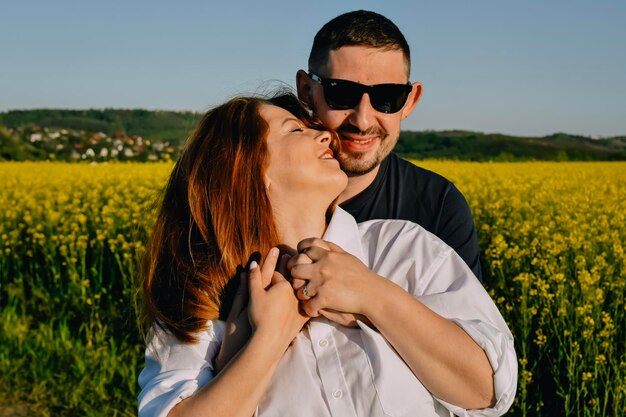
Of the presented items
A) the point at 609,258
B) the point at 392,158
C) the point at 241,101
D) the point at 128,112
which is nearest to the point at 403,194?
the point at 392,158

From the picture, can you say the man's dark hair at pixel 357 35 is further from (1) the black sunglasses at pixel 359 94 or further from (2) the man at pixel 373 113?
(1) the black sunglasses at pixel 359 94

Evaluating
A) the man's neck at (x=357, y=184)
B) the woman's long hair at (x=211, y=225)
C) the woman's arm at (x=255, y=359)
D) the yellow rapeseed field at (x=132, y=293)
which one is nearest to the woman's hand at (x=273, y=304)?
the woman's arm at (x=255, y=359)

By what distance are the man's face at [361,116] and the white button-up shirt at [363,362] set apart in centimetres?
104

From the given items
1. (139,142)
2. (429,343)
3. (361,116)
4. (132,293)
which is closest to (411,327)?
(429,343)

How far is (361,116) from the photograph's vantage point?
2.98 meters

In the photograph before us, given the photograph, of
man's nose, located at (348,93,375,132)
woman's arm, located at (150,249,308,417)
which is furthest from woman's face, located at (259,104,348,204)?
man's nose, located at (348,93,375,132)

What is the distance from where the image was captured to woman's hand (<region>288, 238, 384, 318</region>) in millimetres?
1800

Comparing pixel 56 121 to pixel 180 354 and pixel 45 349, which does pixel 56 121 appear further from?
pixel 180 354

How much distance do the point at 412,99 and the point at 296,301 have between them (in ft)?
5.45

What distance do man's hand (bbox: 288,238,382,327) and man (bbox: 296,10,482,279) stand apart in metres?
1.19

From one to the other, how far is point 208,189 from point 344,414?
0.73 m

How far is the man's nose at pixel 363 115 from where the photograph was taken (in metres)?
2.98

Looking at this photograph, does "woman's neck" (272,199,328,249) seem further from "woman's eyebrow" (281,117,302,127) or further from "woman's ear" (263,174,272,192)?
"woman's eyebrow" (281,117,302,127)

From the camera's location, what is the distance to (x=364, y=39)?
10.0 ft
